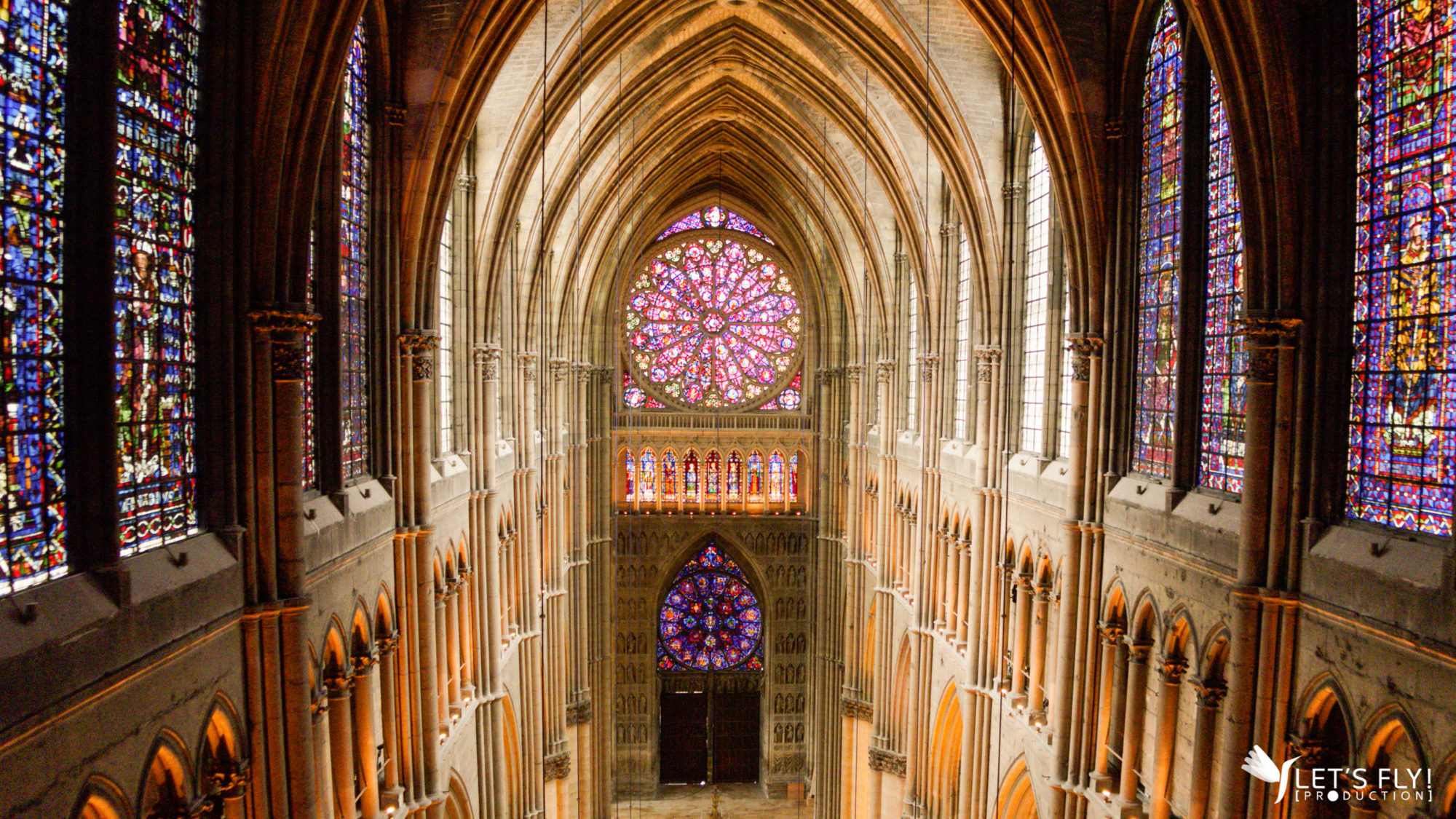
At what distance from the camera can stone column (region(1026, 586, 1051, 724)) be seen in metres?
16.5

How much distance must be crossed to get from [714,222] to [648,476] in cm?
929

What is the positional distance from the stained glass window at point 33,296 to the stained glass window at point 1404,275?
1022 centimetres

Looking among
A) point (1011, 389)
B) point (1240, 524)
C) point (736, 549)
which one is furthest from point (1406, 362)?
point (736, 549)

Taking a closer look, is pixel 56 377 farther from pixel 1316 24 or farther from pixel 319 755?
pixel 1316 24

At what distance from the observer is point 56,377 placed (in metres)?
6.89

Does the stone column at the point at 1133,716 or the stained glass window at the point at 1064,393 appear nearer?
the stone column at the point at 1133,716

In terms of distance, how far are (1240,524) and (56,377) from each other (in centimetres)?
1017

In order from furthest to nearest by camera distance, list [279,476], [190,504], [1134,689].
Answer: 1. [1134,689]
2. [279,476]
3. [190,504]

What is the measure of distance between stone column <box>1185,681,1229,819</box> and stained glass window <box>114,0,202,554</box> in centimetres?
1015

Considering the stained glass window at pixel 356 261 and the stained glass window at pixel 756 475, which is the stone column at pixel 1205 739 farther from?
the stained glass window at pixel 756 475

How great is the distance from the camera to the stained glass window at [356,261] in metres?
12.6

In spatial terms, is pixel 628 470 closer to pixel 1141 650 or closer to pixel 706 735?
pixel 706 735

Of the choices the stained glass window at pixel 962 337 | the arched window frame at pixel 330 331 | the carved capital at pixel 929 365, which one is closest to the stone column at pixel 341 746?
the arched window frame at pixel 330 331

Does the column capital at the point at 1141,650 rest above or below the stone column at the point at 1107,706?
above
